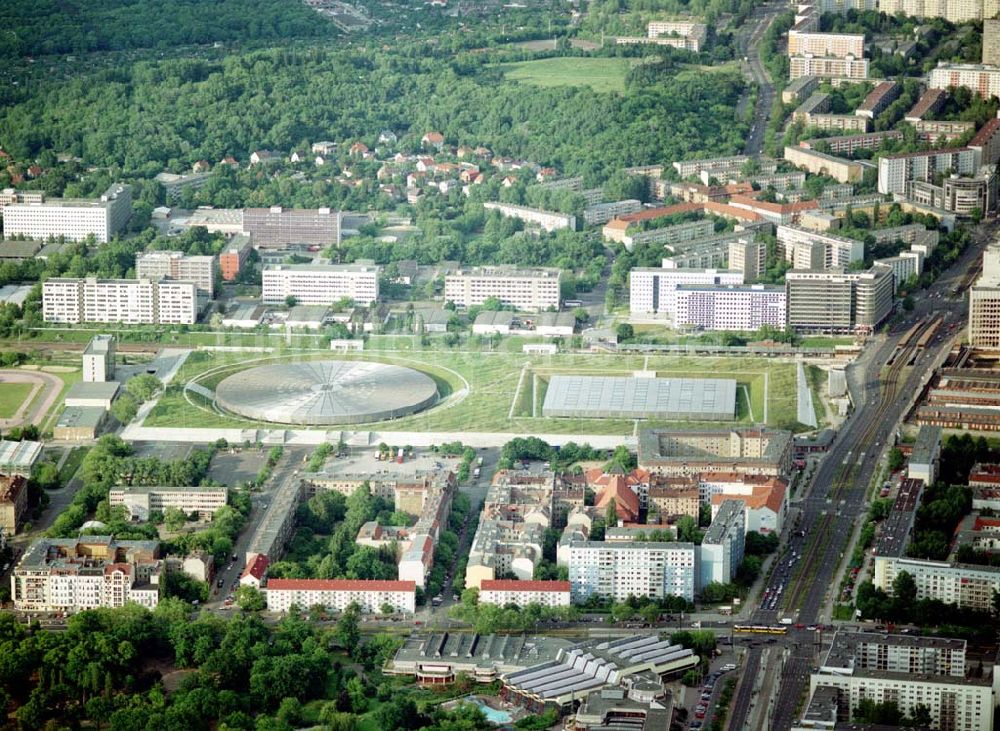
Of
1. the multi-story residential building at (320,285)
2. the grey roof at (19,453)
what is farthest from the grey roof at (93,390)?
the multi-story residential building at (320,285)

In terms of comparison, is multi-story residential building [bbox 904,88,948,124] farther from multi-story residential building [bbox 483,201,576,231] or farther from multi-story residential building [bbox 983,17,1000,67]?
multi-story residential building [bbox 483,201,576,231]

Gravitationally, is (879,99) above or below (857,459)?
above

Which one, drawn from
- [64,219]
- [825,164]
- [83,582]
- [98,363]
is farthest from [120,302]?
[825,164]

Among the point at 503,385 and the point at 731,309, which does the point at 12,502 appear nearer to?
the point at 503,385

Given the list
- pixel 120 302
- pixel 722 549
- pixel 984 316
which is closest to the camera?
pixel 722 549

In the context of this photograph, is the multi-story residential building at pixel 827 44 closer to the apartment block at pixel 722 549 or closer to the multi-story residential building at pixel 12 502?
the apartment block at pixel 722 549

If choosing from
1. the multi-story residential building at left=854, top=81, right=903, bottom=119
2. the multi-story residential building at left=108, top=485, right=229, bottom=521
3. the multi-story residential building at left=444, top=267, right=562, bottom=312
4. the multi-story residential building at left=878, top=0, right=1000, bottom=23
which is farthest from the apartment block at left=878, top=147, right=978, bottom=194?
the multi-story residential building at left=108, top=485, right=229, bottom=521
